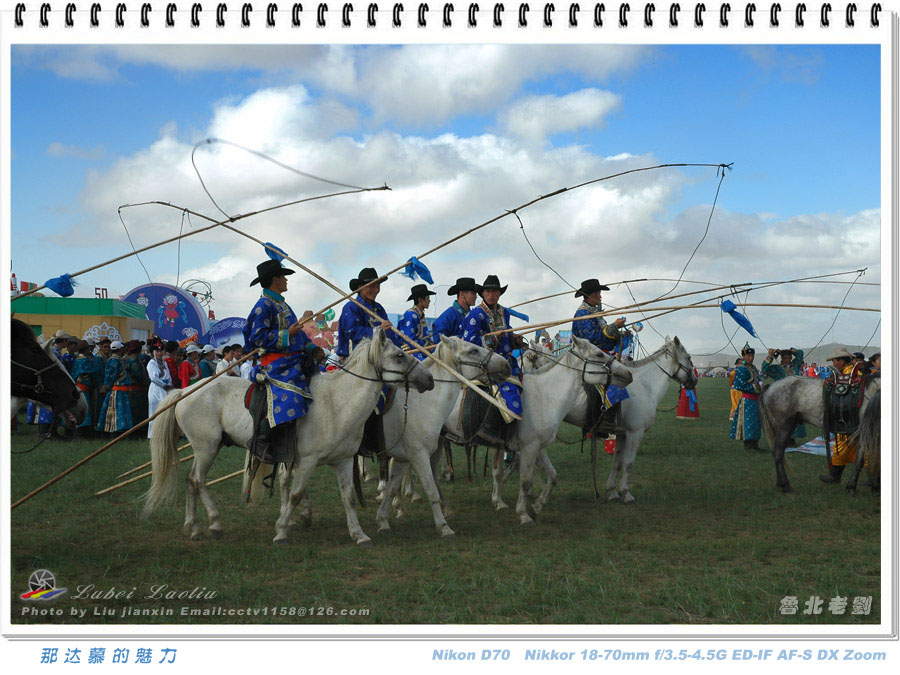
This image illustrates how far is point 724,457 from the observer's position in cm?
1294

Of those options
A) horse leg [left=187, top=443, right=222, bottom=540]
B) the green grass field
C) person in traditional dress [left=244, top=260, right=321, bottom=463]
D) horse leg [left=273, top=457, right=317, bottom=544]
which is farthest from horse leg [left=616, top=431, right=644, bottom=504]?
horse leg [left=187, top=443, right=222, bottom=540]

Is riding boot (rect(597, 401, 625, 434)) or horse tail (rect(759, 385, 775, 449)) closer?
riding boot (rect(597, 401, 625, 434))

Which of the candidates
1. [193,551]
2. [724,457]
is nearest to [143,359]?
[193,551]

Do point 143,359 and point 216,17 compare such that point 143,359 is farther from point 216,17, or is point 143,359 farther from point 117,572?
point 216,17

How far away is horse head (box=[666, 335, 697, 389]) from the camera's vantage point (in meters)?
10.1

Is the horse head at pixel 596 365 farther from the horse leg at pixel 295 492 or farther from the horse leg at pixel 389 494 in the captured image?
the horse leg at pixel 295 492

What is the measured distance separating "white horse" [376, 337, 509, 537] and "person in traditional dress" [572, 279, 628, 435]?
1.81 metres

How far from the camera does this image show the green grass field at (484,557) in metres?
4.93

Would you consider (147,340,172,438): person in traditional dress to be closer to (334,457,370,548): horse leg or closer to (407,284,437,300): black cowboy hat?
(407,284,437,300): black cowboy hat

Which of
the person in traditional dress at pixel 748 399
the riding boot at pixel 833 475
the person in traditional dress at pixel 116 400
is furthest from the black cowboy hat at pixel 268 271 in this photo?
the person in traditional dress at pixel 748 399

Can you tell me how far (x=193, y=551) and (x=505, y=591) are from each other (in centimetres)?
311

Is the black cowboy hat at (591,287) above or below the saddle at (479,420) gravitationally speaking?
above

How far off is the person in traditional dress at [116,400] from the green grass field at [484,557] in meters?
4.50

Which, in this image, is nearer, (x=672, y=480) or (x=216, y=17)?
(x=216, y=17)
